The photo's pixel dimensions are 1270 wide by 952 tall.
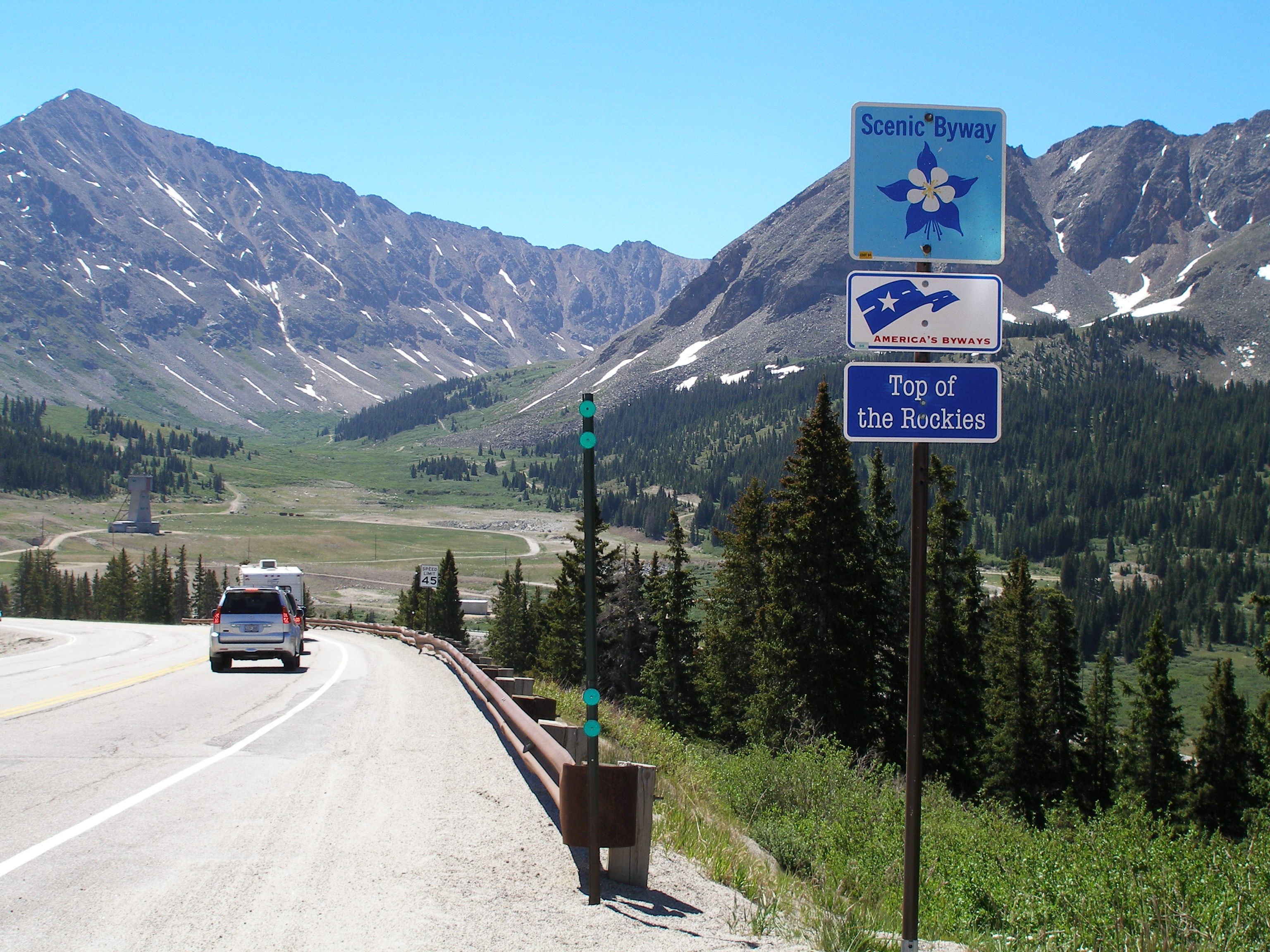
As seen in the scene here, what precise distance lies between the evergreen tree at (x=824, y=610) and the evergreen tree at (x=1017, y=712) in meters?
7.74

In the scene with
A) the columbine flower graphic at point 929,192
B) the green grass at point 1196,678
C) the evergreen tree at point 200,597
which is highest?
the columbine flower graphic at point 929,192

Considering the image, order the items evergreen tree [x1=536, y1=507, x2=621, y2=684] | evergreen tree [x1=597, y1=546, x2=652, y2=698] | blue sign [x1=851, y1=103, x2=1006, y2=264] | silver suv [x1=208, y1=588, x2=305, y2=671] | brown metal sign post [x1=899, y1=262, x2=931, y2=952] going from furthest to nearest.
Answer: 1. evergreen tree [x1=536, y1=507, x2=621, y2=684]
2. evergreen tree [x1=597, y1=546, x2=652, y2=698]
3. silver suv [x1=208, y1=588, x2=305, y2=671]
4. blue sign [x1=851, y1=103, x2=1006, y2=264]
5. brown metal sign post [x1=899, y1=262, x2=931, y2=952]

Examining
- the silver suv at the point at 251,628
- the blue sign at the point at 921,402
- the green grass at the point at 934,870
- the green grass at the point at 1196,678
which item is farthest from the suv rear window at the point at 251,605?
the green grass at the point at 1196,678

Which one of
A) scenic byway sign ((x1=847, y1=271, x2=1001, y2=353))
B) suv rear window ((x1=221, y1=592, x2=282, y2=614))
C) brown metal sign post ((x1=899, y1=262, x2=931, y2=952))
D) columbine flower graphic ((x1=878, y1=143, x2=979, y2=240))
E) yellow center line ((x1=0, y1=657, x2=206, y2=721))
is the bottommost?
yellow center line ((x1=0, y1=657, x2=206, y2=721))

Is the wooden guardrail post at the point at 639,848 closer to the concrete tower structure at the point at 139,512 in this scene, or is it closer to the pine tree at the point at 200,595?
the pine tree at the point at 200,595

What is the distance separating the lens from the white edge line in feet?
23.5

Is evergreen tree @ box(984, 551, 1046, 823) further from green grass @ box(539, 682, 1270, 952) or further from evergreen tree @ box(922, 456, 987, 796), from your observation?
green grass @ box(539, 682, 1270, 952)

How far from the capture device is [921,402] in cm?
550

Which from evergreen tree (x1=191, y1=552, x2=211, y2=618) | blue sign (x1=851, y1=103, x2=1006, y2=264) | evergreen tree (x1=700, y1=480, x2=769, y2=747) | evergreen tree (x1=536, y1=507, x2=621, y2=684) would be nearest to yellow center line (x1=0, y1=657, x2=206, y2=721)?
blue sign (x1=851, y1=103, x2=1006, y2=264)

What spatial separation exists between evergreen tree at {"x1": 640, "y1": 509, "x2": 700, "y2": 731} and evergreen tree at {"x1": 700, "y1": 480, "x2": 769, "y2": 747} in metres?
1.78

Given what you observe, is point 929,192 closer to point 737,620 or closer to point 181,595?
point 737,620

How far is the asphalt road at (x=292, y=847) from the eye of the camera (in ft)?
19.5

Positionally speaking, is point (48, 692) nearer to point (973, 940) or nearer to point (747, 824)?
point (747, 824)

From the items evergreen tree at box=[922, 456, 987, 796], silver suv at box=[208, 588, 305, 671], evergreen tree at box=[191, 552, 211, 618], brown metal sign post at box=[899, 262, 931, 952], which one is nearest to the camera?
brown metal sign post at box=[899, 262, 931, 952]
